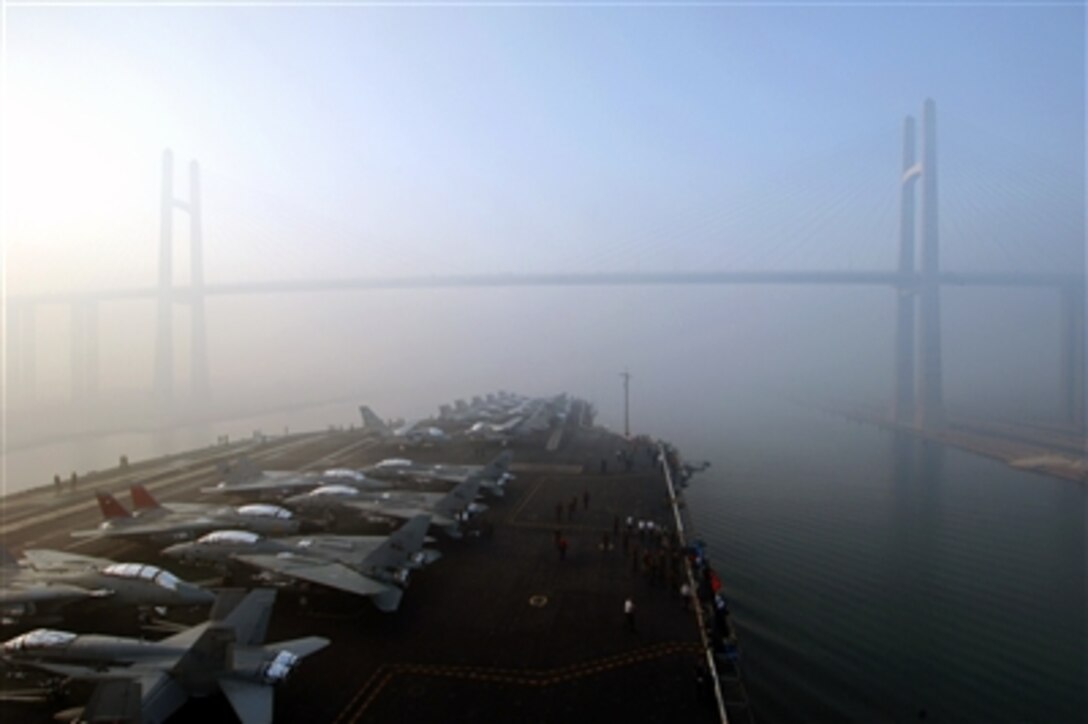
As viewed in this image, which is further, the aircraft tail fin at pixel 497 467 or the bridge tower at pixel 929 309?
the bridge tower at pixel 929 309

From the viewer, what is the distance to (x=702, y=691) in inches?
583

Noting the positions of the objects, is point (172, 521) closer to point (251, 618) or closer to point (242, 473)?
point (242, 473)

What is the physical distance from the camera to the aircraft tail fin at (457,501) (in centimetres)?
2709

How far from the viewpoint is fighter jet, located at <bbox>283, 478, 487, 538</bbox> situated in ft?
88.6

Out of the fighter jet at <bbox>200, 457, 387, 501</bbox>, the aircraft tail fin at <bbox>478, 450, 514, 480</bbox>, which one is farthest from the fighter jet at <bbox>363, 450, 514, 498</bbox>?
the fighter jet at <bbox>200, 457, 387, 501</bbox>

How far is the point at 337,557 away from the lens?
20422mm

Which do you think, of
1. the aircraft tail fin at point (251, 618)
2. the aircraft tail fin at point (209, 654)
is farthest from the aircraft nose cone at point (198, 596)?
the aircraft tail fin at point (209, 654)

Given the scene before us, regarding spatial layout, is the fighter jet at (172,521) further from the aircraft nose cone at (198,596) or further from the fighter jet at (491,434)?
the fighter jet at (491,434)

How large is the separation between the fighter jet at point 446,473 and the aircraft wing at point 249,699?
19789mm

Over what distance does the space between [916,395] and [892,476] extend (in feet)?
101

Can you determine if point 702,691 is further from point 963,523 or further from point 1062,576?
point 963,523

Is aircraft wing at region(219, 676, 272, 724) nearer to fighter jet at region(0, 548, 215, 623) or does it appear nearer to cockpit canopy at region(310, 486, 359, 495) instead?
fighter jet at region(0, 548, 215, 623)

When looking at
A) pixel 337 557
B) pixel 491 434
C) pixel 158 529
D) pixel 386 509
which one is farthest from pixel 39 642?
pixel 491 434

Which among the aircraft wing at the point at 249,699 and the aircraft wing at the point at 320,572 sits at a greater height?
the aircraft wing at the point at 320,572
